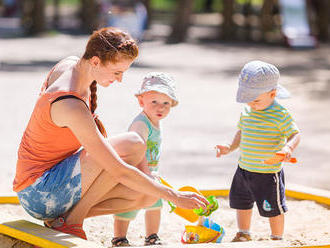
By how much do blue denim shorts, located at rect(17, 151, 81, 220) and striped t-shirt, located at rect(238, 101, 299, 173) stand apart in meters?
1.02

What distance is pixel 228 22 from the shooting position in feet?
68.5

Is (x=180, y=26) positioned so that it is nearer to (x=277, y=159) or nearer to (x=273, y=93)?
(x=273, y=93)

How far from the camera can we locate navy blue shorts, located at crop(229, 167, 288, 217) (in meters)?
3.97

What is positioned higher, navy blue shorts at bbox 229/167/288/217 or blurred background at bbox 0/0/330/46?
navy blue shorts at bbox 229/167/288/217

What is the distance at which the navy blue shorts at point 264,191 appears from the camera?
3973 millimetres

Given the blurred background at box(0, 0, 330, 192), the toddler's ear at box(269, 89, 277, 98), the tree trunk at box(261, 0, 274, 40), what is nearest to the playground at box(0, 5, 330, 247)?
the blurred background at box(0, 0, 330, 192)

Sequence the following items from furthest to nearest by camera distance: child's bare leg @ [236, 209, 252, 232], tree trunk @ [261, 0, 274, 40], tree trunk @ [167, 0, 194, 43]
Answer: tree trunk @ [261, 0, 274, 40] → tree trunk @ [167, 0, 194, 43] → child's bare leg @ [236, 209, 252, 232]

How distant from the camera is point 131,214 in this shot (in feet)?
13.0

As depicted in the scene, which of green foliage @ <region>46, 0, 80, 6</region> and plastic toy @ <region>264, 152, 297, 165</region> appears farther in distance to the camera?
green foliage @ <region>46, 0, 80, 6</region>

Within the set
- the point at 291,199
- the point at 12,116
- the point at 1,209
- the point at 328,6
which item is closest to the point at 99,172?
the point at 1,209

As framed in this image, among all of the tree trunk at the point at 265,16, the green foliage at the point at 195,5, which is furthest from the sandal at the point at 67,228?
the green foliage at the point at 195,5

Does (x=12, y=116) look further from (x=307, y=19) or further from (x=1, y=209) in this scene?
(x=307, y=19)

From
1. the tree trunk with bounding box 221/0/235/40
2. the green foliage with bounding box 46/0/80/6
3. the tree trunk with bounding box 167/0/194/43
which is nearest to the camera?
the tree trunk with bounding box 167/0/194/43

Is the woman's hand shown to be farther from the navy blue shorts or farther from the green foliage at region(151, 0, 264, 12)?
the green foliage at region(151, 0, 264, 12)
